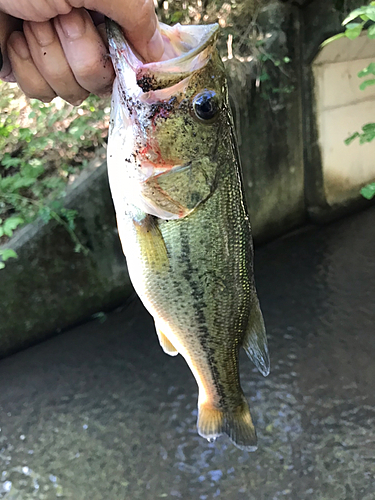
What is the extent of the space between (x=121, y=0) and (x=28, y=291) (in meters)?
2.88

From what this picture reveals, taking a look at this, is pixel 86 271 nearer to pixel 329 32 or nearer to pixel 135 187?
pixel 135 187

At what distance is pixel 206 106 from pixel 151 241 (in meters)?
0.45

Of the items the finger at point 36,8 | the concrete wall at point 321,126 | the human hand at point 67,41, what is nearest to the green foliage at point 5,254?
the human hand at point 67,41

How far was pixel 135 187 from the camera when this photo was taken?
3.92 feet

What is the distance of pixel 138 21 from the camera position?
0.94 metres

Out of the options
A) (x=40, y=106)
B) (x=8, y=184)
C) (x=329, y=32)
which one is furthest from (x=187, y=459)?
(x=329, y=32)

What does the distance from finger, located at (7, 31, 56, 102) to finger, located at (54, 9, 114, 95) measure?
0.38 feet

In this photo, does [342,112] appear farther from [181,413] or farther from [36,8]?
[36,8]

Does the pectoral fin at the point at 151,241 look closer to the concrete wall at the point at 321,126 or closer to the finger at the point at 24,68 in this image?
the finger at the point at 24,68

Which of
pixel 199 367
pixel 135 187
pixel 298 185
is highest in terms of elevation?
pixel 135 187

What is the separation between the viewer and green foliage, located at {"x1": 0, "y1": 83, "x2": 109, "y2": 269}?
314 centimetres

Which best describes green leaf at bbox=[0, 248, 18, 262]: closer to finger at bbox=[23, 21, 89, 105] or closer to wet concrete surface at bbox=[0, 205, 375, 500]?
wet concrete surface at bbox=[0, 205, 375, 500]

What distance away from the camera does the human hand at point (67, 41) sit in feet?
2.94

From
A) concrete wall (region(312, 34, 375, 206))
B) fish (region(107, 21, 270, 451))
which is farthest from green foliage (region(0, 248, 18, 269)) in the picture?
concrete wall (region(312, 34, 375, 206))
